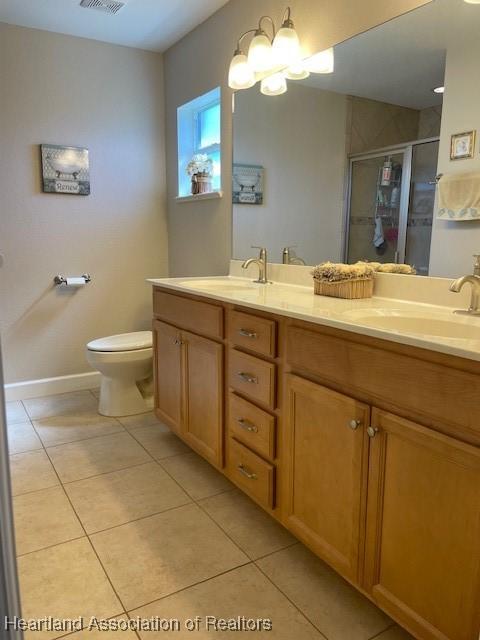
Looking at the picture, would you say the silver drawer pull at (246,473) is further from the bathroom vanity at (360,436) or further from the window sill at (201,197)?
the window sill at (201,197)

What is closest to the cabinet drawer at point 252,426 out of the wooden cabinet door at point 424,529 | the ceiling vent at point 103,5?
the wooden cabinet door at point 424,529

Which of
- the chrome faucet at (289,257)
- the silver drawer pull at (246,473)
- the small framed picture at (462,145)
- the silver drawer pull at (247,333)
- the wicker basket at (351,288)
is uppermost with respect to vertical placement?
the small framed picture at (462,145)

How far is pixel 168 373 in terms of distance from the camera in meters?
2.33

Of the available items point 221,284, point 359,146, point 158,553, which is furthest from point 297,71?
point 158,553

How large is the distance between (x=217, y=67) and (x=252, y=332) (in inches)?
70.5

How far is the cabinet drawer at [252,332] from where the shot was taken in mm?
1564

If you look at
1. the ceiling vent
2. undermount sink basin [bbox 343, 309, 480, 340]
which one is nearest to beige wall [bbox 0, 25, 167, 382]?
the ceiling vent

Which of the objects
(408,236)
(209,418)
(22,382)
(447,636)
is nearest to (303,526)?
(447,636)

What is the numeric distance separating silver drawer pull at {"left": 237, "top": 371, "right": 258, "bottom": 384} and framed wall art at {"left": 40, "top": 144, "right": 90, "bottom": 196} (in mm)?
1990

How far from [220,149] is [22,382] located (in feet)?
6.44

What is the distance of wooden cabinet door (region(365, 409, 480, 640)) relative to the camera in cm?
99

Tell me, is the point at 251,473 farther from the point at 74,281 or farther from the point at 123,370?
the point at 74,281

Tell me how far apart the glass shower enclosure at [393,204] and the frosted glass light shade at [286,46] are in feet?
1.85

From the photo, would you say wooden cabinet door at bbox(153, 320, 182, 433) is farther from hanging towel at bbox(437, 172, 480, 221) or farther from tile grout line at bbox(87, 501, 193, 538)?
hanging towel at bbox(437, 172, 480, 221)
